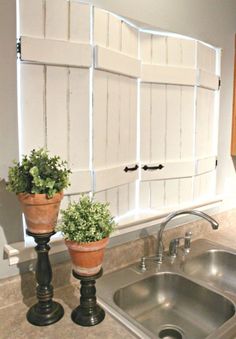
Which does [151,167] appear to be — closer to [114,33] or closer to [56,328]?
[114,33]

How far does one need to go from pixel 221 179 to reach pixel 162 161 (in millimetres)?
604

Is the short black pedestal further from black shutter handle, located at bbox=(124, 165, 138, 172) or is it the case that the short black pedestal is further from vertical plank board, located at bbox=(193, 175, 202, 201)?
vertical plank board, located at bbox=(193, 175, 202, 201)

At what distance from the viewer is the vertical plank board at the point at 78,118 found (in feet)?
4.05

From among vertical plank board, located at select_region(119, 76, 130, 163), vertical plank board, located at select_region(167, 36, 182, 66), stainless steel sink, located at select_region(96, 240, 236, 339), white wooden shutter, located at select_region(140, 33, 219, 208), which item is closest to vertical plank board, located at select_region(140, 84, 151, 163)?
white wooden shutter, located at select_region(140, 33, 219, 208)

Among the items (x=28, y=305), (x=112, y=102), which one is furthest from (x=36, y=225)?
(x=112, y=102)

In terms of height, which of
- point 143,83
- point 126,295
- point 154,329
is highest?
point 143,83

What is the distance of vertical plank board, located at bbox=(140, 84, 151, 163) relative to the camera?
1564 millimetres

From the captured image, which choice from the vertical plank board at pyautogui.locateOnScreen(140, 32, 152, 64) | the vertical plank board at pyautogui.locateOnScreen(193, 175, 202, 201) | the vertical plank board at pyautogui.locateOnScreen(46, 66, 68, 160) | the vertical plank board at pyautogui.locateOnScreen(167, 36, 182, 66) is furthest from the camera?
the vertical plank board at pyautogui.locateOnScreen(193, 175, 202, 201)

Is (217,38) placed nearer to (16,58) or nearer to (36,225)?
(16,58)

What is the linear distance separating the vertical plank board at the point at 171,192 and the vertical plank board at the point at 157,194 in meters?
0.03

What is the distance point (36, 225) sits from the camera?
0.95 meters

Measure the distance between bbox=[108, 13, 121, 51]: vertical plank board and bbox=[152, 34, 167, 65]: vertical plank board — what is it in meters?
0.26

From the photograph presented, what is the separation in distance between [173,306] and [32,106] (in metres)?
1.07

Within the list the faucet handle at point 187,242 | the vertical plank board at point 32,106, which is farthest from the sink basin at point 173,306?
the vertical plank board at point 32,106
